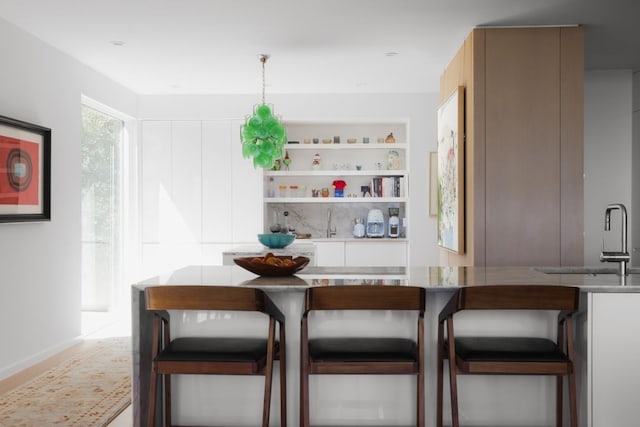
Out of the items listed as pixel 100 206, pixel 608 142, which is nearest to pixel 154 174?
pixel 100 206

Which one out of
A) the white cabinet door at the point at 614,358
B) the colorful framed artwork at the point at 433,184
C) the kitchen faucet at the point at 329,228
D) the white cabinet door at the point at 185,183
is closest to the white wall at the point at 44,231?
the white cabinet door at the point at 185,183

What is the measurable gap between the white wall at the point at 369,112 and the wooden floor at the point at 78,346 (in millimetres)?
2446

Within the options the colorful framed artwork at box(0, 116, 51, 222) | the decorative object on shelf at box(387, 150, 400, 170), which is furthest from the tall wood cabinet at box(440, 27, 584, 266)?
the colorful framed artwork at box(0, 116, 51, 222)

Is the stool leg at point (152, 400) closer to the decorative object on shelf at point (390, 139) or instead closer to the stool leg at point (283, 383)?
the stool leg at point (283, 383)

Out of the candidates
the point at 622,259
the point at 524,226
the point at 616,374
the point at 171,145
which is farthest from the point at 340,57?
the point at 616,374

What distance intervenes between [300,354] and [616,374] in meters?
1.48

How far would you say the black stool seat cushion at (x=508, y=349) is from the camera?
2.82 meters

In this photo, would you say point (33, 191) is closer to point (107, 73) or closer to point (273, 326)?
point (107, 73)

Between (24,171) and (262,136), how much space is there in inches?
73.4

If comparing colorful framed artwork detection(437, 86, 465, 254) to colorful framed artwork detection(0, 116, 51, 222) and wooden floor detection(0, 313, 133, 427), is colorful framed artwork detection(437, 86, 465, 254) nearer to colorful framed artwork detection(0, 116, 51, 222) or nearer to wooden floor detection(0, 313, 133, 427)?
wooden floor detection(0, 313, 133, 427)

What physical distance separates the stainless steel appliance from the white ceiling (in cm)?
180

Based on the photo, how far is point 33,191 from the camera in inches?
199

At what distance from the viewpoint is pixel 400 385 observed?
10.4 feet

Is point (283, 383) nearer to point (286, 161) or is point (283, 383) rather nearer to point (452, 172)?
point (452, 172)
